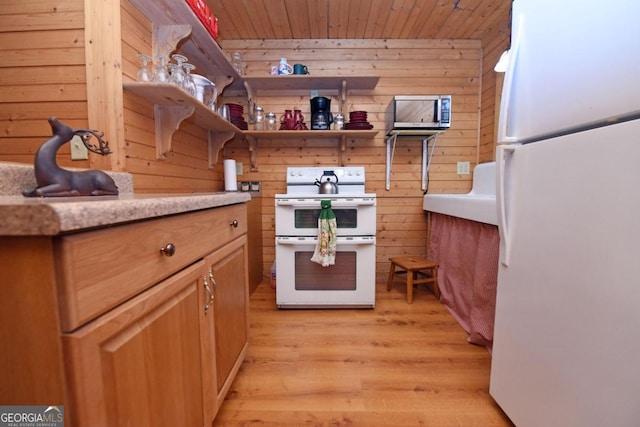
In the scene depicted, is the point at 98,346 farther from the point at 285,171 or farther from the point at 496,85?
the point at 496,85

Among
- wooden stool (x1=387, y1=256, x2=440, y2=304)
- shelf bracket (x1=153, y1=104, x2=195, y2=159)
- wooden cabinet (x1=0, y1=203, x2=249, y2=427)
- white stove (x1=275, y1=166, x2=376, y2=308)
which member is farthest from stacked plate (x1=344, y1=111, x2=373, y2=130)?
wooden cabinet (x1=0, y1=203, x2=249, y2=427)

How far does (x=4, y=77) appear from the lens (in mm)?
1077

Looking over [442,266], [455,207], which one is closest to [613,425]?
[455,207]

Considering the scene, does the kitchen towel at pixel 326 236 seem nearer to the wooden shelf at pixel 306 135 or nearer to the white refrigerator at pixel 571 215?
the wooden shelf at pixel 306 135

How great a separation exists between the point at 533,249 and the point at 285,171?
80.9 inches

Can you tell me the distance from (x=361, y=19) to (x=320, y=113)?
835 mm

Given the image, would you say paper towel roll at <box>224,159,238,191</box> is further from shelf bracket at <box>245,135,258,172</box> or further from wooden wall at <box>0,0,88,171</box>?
wooden wall at <box>0,0,88,171</box>

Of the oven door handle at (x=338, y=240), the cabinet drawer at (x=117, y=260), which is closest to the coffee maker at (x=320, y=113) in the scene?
the oven door handle at (x=338, y=240)

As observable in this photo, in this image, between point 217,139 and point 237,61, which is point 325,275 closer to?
point 217,139

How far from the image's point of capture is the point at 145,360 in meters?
0.60

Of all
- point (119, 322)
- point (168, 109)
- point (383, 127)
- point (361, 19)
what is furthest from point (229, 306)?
point (361, 19)

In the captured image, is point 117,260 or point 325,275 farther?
point 325,275

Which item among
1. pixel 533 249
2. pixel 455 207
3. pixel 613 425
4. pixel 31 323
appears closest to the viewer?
pixel 31 323

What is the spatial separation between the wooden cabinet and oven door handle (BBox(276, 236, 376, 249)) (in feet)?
3.33
